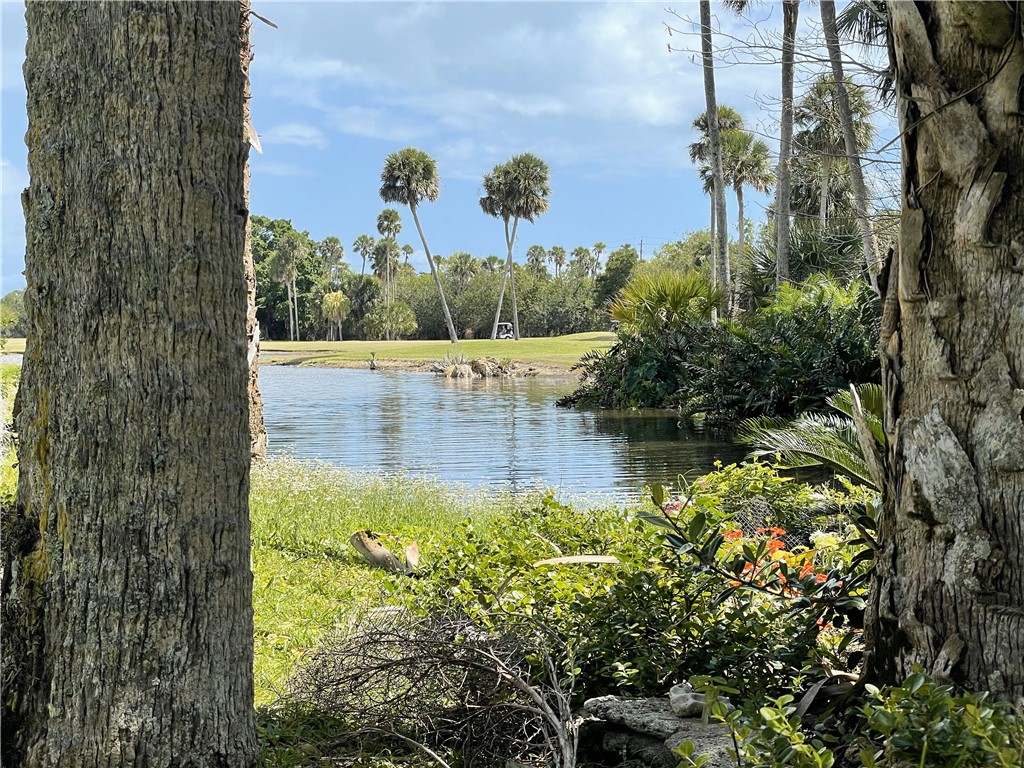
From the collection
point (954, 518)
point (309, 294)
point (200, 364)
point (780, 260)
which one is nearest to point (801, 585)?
point (954, 518)

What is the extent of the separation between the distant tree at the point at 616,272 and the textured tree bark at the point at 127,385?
230 ft

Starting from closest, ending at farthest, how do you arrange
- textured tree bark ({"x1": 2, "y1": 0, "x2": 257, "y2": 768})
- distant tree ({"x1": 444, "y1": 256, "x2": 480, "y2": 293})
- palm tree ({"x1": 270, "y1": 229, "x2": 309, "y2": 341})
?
textured tree bark ({"x1": 2, "y1": 0, "x2": 257, "y2": 768}) < palm tree ({"x1": 270, "y1": 229, "x2": 309, "y2": 341}) < distant tree ({"x1": 444, "y1": 256, "x2": 480, "y2": 293})

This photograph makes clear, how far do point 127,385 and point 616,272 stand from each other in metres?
72.8

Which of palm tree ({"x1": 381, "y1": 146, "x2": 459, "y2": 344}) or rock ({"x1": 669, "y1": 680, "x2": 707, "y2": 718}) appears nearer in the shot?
rock ({"x1": 669, "y1": 680, "x2": 707, "y2": 718})

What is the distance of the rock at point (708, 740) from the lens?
8.36 ft

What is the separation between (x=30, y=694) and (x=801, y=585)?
94.9 inches

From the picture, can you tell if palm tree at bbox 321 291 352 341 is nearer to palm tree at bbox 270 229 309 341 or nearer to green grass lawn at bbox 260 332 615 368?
palm tree at bbox 270 229 309 341

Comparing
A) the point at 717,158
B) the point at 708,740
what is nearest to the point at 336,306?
the point at 717,158

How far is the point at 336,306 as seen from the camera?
84312mm

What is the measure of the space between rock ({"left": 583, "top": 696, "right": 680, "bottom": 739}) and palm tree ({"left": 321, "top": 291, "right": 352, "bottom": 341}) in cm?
8295

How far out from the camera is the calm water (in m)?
13.0

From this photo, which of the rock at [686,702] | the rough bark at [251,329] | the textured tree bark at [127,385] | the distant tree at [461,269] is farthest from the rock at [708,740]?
the distant tree at [461,269]

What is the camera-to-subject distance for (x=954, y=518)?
254 centimetres

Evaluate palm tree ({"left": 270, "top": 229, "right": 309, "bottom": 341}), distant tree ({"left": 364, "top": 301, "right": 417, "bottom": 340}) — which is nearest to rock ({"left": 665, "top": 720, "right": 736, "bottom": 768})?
distant tree ({"left": 364, "top": 301, "right": 417, "bottom": 340})
